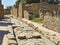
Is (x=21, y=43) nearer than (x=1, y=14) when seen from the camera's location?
Yes

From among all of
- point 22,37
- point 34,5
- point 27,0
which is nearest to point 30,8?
point 34,5

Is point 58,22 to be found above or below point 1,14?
above

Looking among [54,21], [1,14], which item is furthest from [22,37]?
[1,14]

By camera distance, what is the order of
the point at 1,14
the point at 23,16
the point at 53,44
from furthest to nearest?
1. the point at 23,16
2. the point at 1,14
3. the point at 53,44

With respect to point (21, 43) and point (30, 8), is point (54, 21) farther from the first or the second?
point (30, 8)

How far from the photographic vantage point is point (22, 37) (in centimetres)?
872

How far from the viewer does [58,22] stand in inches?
503

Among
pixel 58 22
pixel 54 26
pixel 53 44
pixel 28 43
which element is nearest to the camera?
pixel 28 43

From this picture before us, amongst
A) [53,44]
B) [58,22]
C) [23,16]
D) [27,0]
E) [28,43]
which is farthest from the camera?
[27,0]

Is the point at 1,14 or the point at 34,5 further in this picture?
the point at 34,5

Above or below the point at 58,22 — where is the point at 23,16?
below

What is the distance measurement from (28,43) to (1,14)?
2327 centimetres

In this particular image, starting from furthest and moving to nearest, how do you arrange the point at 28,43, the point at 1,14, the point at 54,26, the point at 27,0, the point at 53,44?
1. the point at 27,0
2. the point at 1,14
3. the point at 54,26
4. the point at 53,44
5. the point at 28,43

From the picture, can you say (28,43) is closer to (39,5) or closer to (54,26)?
(54,26)
